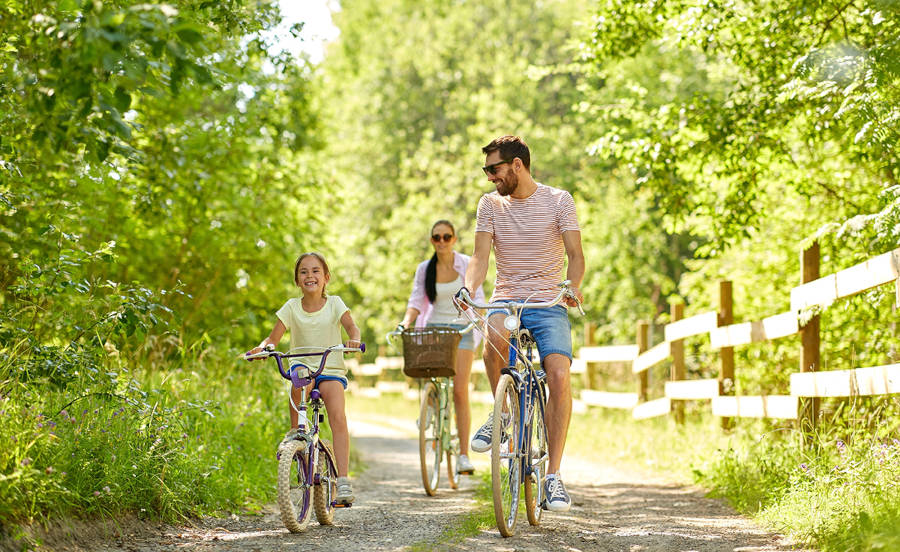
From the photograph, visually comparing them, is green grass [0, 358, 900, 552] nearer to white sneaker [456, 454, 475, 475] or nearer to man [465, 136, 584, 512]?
white sneaker [456, 454, 475, 475]

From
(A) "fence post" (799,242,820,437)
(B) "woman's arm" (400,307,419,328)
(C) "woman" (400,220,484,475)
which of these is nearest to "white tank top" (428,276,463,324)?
(C) "woman" (400,220,484,475)

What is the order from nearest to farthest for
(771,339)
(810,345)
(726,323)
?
(810,345) → (771,339) → (726,323)

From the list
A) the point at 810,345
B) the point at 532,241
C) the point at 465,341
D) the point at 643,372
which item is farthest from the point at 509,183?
the point at 643,372

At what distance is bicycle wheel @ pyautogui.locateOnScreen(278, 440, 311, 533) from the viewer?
208 inches

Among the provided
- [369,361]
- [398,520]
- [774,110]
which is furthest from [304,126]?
[369,361]

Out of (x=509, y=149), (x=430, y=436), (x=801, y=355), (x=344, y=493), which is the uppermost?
(x=509, y=149)

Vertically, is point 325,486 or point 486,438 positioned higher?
point 486,438

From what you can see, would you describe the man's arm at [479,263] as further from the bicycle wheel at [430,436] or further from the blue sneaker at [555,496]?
the bicycle wheel at [430,436]

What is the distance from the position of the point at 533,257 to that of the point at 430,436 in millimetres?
2684

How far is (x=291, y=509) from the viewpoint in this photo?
5344mm

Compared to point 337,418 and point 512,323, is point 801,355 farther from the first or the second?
point 337,418

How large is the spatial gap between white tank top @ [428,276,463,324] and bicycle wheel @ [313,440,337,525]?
2336 mm

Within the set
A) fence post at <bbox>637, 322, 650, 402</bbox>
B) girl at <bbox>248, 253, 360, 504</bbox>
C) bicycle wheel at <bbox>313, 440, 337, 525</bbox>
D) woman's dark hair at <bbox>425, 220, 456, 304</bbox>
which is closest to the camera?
bicycle wheel at <bbox>313, 440, 337, 525</bbox>

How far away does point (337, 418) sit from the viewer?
19.3 feet
